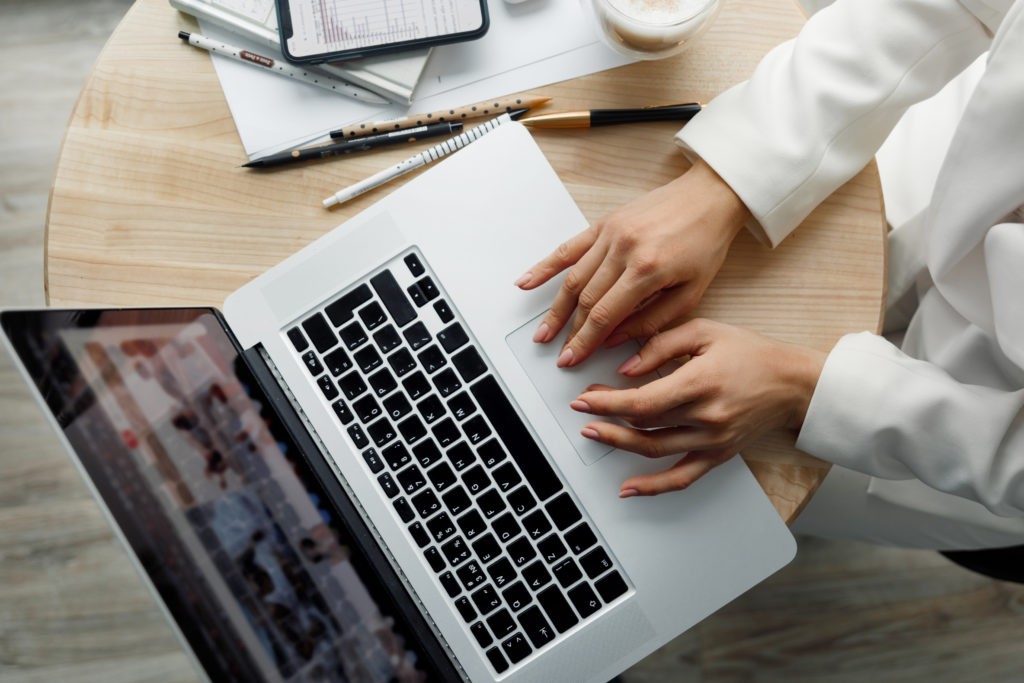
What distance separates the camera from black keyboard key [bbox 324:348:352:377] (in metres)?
0.64

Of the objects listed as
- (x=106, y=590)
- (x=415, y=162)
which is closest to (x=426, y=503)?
(x=415, y=162)

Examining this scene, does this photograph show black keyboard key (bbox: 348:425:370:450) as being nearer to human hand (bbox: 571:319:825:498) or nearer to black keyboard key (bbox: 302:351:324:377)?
black keyboard key (bbox: 302:351:324:377)

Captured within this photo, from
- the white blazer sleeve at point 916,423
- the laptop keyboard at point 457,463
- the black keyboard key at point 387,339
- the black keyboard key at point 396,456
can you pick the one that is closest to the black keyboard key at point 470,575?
the laptop keyboard at point 457,463

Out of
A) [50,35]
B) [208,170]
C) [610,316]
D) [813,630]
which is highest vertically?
[50,35]

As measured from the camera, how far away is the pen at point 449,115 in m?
0.67

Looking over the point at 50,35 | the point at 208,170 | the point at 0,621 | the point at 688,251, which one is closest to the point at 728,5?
the point at 688,251

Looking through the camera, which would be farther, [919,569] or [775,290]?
[919,569]

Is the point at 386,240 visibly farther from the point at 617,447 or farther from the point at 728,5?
the point at 728,5

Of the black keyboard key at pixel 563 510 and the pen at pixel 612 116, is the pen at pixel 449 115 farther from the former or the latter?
the black keyboard key at pixel 563 510

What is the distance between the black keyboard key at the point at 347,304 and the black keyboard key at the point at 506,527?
0.77 ft

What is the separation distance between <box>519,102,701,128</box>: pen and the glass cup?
0.20 ft

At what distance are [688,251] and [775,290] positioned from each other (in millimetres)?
107

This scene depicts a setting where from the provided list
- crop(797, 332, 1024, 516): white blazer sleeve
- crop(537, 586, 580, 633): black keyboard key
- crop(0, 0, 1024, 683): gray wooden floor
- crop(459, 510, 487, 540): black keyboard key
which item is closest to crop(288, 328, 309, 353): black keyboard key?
crop(459, 510, 487, 540): black keyboard key

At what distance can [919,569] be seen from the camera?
4.13 ft
